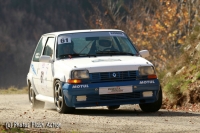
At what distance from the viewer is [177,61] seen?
1928cm

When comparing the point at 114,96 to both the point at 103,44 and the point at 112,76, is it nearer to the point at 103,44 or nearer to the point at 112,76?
the point at 112,76

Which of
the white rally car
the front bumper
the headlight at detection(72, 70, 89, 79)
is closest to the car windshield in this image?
the white rally car

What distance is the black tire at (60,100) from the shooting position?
13.4 meters

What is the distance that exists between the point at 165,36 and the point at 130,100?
2253cm

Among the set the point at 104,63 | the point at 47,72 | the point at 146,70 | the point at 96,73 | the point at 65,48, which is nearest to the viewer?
the point at 96,73

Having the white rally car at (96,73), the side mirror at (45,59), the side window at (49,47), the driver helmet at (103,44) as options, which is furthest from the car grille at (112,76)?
the side window at (49,47)

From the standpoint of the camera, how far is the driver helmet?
1438 centimetres

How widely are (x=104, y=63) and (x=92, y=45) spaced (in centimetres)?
114

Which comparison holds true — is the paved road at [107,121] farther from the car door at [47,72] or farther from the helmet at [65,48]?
the helmet at [65,48]

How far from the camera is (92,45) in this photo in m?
14.4

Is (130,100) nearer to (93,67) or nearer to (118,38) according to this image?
(93,67)

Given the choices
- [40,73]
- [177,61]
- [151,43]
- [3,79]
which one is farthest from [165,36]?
[3,79]

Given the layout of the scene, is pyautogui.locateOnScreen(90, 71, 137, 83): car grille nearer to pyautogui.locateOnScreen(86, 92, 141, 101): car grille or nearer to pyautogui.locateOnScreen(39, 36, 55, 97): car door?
pyautogui.locateOnScreen(86, 92, 141, 101): car grille

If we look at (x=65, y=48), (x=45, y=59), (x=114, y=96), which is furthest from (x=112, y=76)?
(x=45, y=59)
